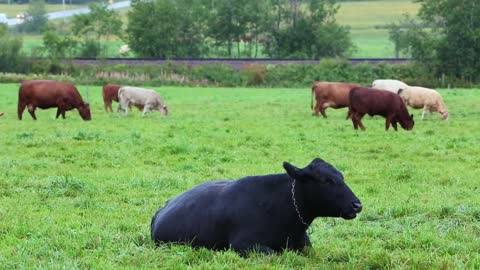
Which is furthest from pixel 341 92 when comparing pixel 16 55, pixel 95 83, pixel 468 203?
pixel 16 55

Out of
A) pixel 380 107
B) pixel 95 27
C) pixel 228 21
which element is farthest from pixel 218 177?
pixel 95 27

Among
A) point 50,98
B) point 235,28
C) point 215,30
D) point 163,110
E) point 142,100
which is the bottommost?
point 163,110

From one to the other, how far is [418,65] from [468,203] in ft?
191

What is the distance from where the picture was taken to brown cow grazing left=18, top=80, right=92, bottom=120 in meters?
29.1

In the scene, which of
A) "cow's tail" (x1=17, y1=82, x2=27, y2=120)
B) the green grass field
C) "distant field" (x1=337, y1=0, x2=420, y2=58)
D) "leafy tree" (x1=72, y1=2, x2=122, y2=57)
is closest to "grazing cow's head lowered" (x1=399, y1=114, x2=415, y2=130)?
the green grass field

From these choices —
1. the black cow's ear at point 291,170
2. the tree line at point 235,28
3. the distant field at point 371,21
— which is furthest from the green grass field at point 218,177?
the distant field at point 371,21

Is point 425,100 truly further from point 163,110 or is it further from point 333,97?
point 163,110

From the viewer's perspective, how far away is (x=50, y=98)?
2938 cm

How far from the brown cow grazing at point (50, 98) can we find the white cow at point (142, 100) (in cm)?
270

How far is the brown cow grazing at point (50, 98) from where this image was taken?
29141mm

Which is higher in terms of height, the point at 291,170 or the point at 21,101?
A: the point at 291,170

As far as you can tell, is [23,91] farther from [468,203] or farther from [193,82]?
[193,82]

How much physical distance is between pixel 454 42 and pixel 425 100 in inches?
1569

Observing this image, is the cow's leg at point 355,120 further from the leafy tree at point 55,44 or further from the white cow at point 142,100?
the leafy tree at point 55,44
